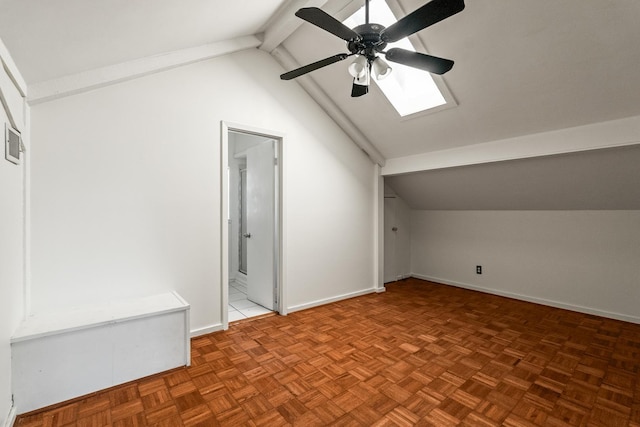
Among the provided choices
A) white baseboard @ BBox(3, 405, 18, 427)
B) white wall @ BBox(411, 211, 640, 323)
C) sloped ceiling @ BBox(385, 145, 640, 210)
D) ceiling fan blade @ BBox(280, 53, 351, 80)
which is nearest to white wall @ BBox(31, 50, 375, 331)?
white baseboard @ BBox(3, 405, 18, 427)

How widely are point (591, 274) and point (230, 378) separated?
3.91 m

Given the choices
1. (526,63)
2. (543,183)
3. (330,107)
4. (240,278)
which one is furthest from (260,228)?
(543,183)

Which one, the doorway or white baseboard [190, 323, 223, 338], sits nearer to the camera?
white baseboard [190, 323, 223, 338]

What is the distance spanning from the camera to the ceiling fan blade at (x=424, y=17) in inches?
51.0

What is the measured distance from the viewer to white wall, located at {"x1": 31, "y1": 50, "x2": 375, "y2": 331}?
2096 millimetres

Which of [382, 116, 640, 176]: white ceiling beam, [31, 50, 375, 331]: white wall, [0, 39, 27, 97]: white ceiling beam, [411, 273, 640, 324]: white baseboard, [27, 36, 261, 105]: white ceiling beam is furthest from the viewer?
[411, 273, 640, 324]: white baseboard

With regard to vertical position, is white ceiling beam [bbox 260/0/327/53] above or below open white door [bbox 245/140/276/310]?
above

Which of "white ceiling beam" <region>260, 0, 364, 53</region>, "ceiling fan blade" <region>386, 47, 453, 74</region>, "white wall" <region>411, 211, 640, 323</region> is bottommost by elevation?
"white wall" <region>411, 211, 640, 323</region>

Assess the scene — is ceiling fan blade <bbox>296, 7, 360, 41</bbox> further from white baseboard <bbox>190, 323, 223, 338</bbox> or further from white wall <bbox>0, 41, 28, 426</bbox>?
white baseboard <bbox>190, 323, 223, 338</bbox>

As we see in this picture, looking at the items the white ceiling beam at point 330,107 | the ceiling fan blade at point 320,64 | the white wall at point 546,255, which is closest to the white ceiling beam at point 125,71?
the white ceiling beam at point 330,107

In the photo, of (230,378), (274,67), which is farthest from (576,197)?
(230,378)

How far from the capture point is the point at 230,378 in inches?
81.2

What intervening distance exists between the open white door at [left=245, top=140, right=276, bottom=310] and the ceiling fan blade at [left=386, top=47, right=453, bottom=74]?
187 centimetres

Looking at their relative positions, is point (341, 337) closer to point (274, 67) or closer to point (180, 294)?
point (180, 294)
